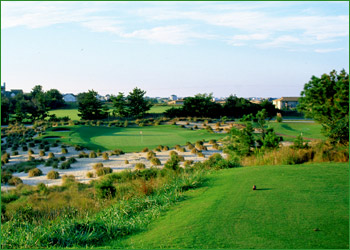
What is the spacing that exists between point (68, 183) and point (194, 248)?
12491 mm

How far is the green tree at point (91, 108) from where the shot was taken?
51.5 metres

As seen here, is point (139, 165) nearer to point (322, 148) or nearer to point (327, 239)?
point (322, 148)

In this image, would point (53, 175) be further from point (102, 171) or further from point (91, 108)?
point (91, 108)

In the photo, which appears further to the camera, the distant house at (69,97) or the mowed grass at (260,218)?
the distant house at (69,97)

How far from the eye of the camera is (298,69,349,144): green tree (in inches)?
583

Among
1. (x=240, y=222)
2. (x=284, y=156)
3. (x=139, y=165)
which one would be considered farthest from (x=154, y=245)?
(x=139, y=165)

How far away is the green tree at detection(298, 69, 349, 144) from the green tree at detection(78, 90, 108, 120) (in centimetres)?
3910

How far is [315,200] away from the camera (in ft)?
18.9

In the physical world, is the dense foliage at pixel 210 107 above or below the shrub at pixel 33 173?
above

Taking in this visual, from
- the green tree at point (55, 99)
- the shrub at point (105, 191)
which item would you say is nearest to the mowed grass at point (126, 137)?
the shrub at point (105, 191)

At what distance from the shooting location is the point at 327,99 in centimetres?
1578

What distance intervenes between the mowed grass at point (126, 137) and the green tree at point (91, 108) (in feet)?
35.2

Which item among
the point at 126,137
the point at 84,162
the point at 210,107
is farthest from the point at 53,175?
the point at 210,107

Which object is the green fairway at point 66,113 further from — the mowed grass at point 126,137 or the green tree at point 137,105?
the mowed grass at point 126,137
